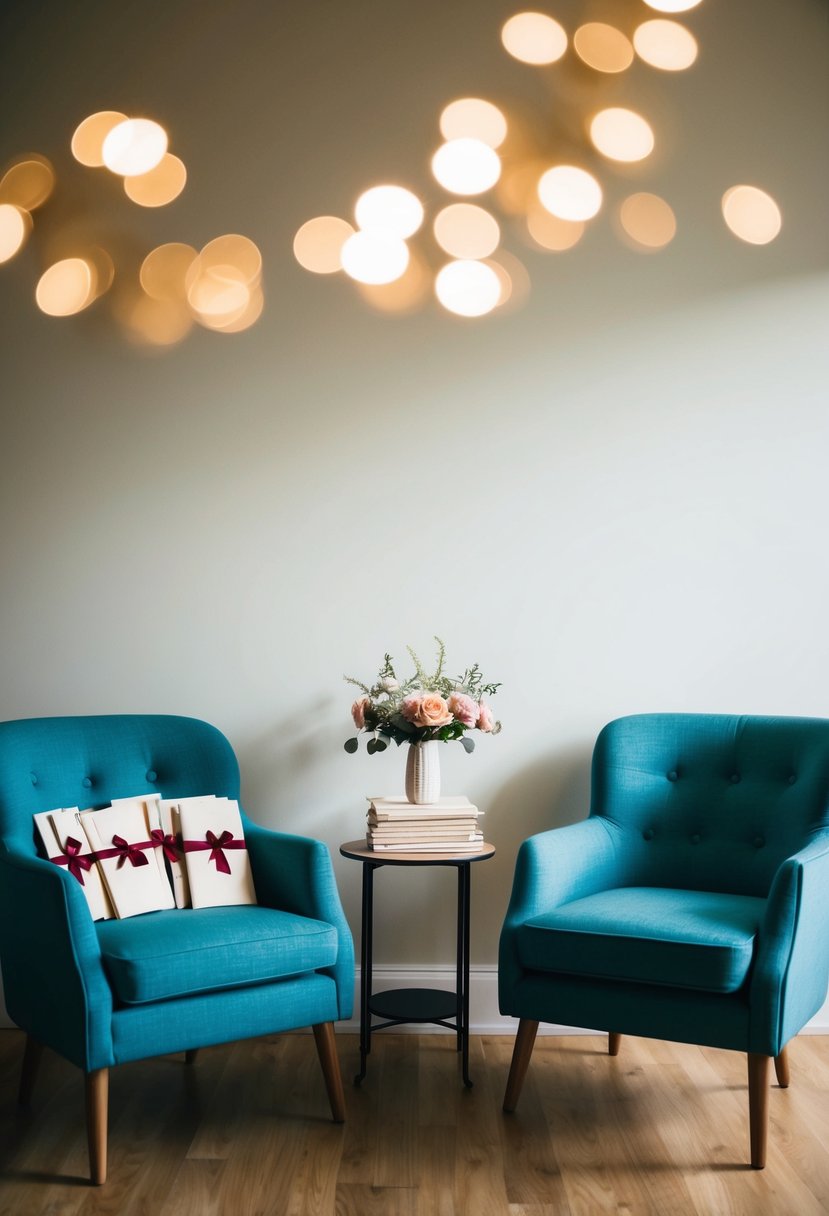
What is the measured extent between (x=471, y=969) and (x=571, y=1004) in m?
0.78

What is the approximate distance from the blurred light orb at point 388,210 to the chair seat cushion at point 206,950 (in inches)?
78.2

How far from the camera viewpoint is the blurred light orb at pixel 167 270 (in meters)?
3.14

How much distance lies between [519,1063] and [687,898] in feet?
1.84

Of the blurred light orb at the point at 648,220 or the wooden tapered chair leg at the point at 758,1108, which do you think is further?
the blurred light orb at the point at 648,220

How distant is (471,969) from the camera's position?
3098mm

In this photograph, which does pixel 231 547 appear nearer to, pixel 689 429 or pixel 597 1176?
pixel 689 429

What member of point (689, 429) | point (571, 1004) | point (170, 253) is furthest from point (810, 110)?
point (571, 1004)

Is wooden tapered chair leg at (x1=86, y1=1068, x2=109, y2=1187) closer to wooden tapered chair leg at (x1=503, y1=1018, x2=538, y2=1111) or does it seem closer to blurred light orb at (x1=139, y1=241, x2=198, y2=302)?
wooden tapered chair leg at (x1=503, y1=1018, x2=538, y2=1111)

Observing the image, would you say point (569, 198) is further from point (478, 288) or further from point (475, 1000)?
point (475, 1000)

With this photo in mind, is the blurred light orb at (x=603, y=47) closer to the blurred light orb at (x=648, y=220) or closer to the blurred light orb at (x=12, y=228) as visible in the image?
the blurred light orb at (x=648, y=220)

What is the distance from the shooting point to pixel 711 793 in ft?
9.25

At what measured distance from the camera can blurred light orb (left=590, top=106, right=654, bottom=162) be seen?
3.17 m

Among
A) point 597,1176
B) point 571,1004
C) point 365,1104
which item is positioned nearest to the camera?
point 597,1176

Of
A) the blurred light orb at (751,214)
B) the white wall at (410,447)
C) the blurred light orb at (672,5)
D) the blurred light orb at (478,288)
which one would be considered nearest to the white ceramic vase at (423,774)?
the white wall at (410,447)
